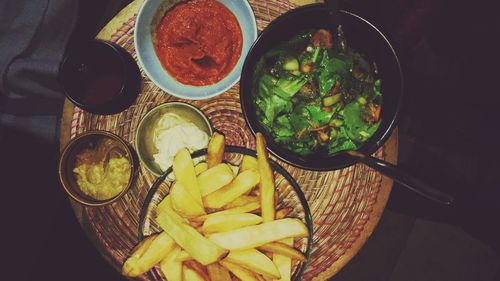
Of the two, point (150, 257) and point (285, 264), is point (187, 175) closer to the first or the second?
point (150, 257)

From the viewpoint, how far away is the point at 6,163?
8.82ft

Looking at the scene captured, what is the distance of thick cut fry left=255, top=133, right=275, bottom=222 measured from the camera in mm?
1668

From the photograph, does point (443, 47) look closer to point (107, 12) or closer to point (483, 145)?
point (483, 145)

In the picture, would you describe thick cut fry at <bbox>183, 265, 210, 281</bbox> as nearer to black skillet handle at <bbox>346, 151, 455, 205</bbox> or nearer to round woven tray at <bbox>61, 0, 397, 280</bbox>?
round woven tray at <bbox>61, 0, 397, 280</bbox>

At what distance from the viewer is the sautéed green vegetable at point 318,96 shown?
6.22 ft

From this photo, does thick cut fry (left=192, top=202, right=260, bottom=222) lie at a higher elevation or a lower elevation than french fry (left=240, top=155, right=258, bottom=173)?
lower

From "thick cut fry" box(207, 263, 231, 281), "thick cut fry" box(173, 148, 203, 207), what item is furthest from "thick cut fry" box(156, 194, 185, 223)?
"thick cut fry" box(207, 263, 231, 281)

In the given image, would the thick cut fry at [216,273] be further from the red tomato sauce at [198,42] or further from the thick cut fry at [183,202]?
the red tomato sauce at [198,42]

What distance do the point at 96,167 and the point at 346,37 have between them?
135 centimetres

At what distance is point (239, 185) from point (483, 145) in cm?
198

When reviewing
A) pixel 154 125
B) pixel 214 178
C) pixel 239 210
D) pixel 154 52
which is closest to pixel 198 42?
pixel 154 52

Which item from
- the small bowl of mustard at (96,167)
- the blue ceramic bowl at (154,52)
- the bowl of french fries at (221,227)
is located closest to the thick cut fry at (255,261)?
the bowl of french fries at (221,227)

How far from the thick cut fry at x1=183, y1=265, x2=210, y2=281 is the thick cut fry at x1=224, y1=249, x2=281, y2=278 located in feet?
0.49

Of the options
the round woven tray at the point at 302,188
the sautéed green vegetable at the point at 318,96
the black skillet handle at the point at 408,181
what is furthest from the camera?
the round woven tray at the point at 302,188
